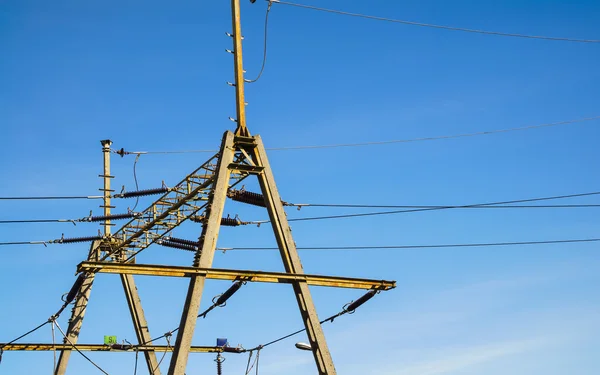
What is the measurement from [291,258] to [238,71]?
456 cm

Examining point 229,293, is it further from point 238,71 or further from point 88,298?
point 88,298

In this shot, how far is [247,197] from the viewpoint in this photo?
2219 cm

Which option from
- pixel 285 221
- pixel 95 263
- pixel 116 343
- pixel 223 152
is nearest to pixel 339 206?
pixel 285 221

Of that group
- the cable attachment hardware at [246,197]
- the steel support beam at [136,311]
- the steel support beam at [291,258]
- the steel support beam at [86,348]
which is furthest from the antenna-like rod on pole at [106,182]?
the steel support beam at [291,258]

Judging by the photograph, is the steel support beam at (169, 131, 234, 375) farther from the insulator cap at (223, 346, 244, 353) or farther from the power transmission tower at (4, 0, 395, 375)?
the insulator cap at (223, 346, 244, 353)

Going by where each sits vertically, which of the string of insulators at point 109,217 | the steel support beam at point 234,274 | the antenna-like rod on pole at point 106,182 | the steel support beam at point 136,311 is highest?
the antenna-like rod on pole at point 106,182

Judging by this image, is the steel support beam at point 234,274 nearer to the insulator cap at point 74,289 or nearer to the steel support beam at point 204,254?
the steel support beam at point 204,254

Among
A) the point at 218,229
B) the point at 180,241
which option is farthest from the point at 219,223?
the point at 180,241

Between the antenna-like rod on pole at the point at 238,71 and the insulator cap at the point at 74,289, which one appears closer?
the antenna-like rod on pole at the point at 238,71

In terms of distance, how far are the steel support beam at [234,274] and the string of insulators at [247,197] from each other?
2872mm

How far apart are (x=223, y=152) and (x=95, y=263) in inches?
156

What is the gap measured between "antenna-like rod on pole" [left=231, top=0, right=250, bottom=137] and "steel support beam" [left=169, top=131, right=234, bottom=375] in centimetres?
46

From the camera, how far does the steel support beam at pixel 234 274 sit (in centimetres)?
1822

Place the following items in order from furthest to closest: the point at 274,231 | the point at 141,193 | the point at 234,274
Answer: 1. the point at 141,193
2. the point at 274,231
3. the point at 234,274
